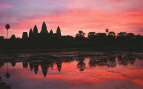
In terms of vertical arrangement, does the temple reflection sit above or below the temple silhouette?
below

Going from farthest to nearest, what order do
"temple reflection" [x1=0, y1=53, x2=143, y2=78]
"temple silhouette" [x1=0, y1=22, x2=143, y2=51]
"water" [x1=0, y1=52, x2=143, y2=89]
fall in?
"temple silhouette" [x1=0, y1=22, x2=143, y2=51]
"temple reflection" [x1=0, y1=53, x2=143, y2=78]
"water" [x1=0, y1=52, x2=143, y2=89]

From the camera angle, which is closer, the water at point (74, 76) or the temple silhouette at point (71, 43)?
the water at point (74, 76)

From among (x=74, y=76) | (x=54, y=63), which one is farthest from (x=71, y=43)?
(x=74, y=76)

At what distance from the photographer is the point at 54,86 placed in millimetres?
17922

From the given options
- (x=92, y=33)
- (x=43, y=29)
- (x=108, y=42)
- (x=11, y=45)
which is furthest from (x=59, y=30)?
(x=11, y=45)

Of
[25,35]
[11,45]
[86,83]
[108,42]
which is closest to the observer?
[86,83]

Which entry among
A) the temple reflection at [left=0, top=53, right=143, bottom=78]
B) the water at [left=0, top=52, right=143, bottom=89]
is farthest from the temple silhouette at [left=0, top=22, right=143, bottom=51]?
the water at [left=0, top=52, right=143, bottom=89]

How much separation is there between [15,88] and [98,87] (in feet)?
A: 25.0

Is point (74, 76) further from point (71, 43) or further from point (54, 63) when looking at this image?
point (71, 43)

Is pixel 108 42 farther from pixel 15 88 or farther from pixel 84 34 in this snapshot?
pixel 15 88

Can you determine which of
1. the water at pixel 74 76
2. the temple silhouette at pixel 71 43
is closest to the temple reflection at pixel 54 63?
the water at pixel 74 76

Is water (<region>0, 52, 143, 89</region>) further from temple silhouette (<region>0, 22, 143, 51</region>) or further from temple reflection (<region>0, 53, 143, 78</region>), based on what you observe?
temple silhouette (<region>0, 22, 143, 51</region>)

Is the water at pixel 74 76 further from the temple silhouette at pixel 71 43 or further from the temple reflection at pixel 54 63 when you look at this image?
the temple silhouette at pixel 71 43

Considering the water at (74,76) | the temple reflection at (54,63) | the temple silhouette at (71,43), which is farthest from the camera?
the temple silhouette at (71,43)
